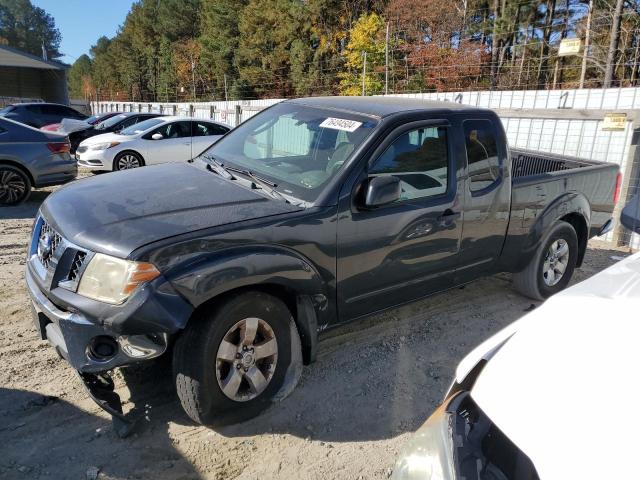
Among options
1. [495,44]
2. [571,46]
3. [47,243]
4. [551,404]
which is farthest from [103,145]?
[495,44]

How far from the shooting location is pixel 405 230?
3508mm

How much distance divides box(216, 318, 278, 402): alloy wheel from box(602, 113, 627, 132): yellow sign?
20.5 ft

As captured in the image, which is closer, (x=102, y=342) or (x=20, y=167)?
(x=102, y=342)

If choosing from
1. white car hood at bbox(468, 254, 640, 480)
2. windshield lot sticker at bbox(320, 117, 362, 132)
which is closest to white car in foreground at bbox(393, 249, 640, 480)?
white car hood at bbox(468, 254, 640, 480)

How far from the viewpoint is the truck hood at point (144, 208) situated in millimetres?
2641

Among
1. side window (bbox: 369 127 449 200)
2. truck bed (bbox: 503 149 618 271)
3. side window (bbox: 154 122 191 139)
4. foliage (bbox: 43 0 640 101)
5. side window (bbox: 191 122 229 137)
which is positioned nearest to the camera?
side window (bbox: 369 127 449 200)

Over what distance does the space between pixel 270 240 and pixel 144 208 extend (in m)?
0.77

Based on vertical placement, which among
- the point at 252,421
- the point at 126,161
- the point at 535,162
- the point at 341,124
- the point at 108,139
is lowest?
the point at 252,421

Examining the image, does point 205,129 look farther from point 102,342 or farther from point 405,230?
point 102,342

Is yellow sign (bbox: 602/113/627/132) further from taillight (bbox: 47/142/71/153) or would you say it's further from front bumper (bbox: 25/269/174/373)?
taillight (bbox: 47/142/71/153)

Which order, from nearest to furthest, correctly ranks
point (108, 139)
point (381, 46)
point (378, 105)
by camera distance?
point (378, 105) → point (108, 139) → point (381, 46)

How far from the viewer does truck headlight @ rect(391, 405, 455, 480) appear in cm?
140

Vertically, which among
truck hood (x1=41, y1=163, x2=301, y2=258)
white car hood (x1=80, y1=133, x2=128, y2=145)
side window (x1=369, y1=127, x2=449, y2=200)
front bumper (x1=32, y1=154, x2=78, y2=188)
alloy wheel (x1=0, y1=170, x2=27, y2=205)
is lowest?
alloy wheel (x1=0, y1=170, x2=27, y2=205)

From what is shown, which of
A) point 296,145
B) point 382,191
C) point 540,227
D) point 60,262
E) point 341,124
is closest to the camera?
point 60,262
